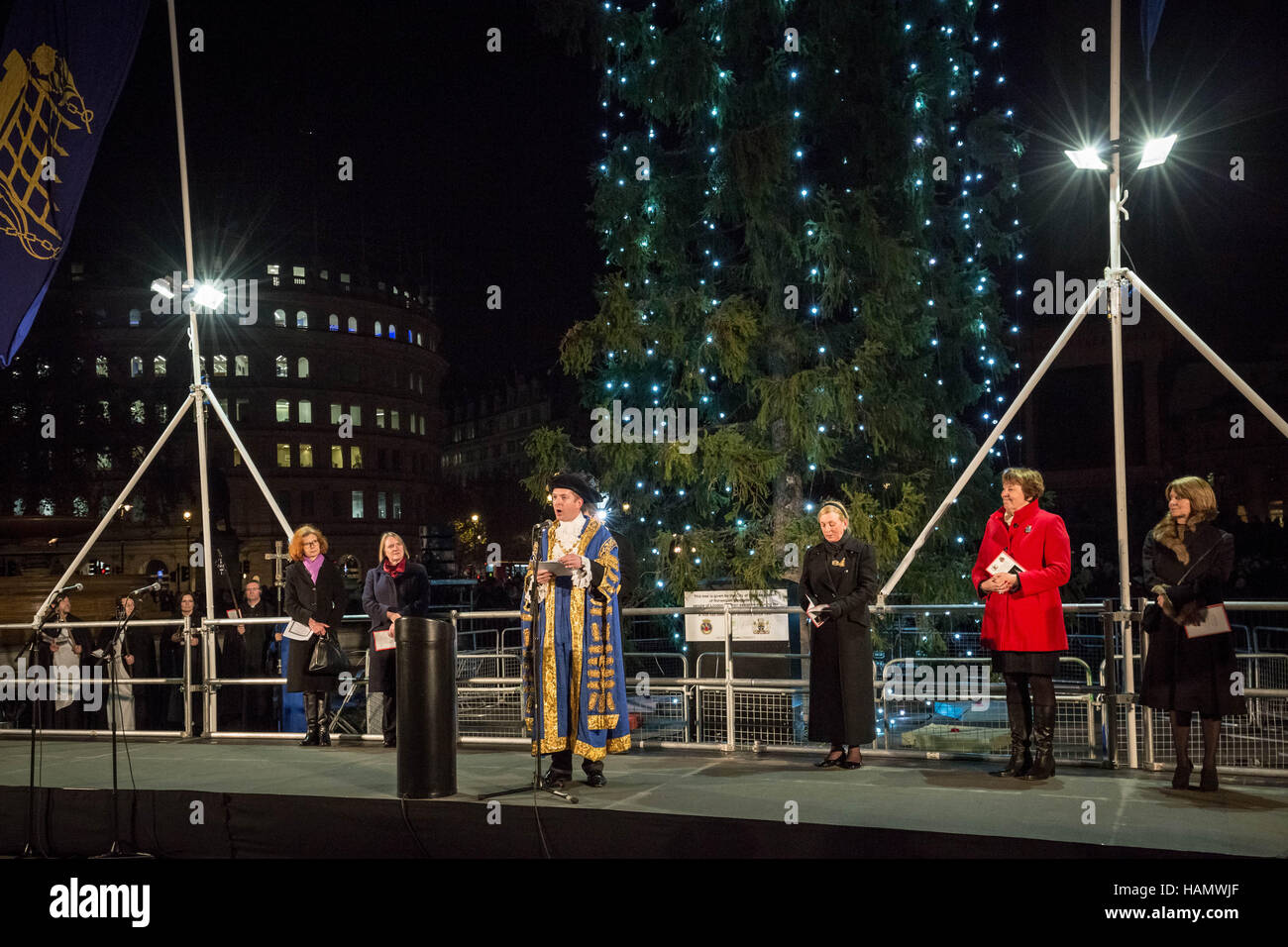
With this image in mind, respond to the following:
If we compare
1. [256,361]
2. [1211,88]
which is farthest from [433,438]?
[1211,88]

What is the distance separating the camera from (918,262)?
1273 centimetres

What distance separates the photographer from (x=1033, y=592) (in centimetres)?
654

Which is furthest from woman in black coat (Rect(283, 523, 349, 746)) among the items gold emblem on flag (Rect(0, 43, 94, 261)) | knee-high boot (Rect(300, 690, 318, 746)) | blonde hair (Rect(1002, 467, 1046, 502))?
blonde hair (Rect(1002, 467, 1046, 502))

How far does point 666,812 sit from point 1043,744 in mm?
2533

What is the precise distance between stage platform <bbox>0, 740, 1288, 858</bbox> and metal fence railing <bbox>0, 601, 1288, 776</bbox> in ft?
1.95

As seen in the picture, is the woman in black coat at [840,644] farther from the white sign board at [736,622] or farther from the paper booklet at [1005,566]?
the white sign board at [736,622]

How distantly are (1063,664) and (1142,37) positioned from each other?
294 inches

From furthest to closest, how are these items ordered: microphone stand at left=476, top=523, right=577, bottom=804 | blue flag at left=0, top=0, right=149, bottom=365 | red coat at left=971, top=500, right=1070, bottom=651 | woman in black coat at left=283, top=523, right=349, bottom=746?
blue flag at left=0, top=0, right=149, bottom=365 → woman in black coat at left=283, top=523, right=349, bottom=746 → red coat at left=971, top=500, right=1070, bottom=651 → microphone stand at left=476, top=523, right=577, bottom=804

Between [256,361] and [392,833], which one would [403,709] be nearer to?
[392,833]

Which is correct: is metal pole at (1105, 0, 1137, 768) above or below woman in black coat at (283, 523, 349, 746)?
above

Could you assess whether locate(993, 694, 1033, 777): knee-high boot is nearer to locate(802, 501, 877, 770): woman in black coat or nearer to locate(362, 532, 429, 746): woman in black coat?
locate(802, 501, 877, 770): woman in black coat

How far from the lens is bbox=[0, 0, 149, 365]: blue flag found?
9.46 metres

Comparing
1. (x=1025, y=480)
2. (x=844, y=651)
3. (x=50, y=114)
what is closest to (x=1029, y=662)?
(x=1025, y=480)

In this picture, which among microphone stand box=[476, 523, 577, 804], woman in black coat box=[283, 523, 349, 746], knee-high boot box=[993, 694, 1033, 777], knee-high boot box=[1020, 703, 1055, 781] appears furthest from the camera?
woman in black coat box=[283, 523, 349, 746]
